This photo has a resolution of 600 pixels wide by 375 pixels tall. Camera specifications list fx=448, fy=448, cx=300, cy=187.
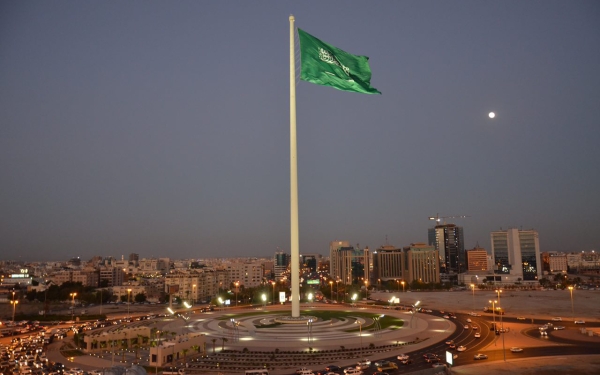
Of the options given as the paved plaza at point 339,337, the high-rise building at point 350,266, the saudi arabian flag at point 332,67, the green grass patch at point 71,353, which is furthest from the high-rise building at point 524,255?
the green grass patch at point 71,353

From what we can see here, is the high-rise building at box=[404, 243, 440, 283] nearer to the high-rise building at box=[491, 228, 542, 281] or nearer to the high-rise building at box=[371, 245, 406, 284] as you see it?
the high-rise building at box=[371, 245, 406, 284]

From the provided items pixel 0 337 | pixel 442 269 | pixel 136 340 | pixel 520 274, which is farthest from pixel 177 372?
pixel 442 269

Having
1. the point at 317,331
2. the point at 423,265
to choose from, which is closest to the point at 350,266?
the point at 423,265

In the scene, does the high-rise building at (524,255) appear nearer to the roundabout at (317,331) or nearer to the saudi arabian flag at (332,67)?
the roundabout at (317,331)

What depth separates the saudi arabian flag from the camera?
24812mm

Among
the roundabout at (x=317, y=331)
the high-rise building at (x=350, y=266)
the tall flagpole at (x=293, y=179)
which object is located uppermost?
the tall flagpole at (x=293, y=179)

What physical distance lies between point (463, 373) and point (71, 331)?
37.2 metres

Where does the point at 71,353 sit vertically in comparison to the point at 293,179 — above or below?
below

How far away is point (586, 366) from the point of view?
72.0 feet

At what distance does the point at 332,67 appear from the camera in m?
25.1

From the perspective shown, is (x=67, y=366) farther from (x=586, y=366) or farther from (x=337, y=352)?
(x=586, y=366)

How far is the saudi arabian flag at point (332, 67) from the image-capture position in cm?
2481

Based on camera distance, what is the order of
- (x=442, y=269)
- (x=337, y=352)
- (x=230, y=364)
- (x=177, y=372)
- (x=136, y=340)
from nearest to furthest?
1. (x=177, y=372)
2. (x=230, y=364)
3. (x=337, y=352)
4. (x=136, y=340)
5. (x=442, y=269)

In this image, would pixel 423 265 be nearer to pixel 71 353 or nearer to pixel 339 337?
pixel 339 337
